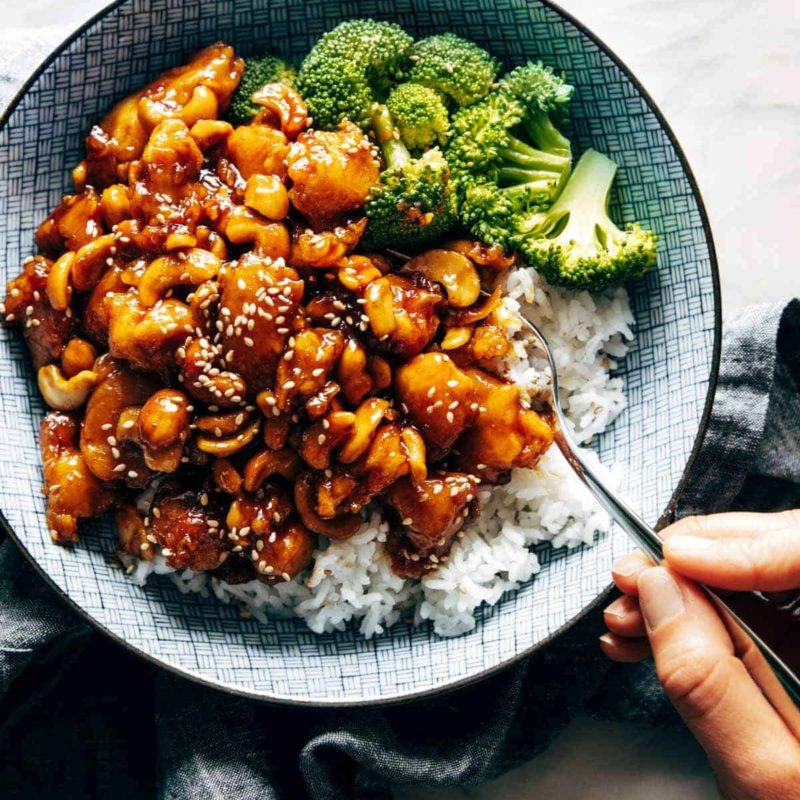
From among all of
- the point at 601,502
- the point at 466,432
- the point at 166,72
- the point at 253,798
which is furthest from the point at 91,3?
the point at 253,798

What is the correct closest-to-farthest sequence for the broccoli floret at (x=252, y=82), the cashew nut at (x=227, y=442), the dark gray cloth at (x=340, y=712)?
the cashew nut at (x=227, y=442)
the broccoli floret at (x=252, y=82)
the dark gray cloth at (x=340, y=712)

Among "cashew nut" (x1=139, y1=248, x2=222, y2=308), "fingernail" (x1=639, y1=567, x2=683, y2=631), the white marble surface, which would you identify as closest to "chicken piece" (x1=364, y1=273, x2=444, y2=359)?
"cashew nut" (x1=139, y1=248, x2=222, y2=308)

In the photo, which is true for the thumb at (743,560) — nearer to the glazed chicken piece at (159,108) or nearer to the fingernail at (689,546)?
the fingernail at (689,546)

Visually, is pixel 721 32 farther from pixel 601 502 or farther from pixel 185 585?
pixel 185 585

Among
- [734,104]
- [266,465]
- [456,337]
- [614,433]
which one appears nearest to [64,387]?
[266,465]

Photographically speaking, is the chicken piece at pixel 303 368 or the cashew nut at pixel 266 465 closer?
the chicken piece at pixel 303 368

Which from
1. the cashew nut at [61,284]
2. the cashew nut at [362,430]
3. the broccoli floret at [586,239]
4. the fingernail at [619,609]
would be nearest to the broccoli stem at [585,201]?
the broccoli floret at [586,239]
